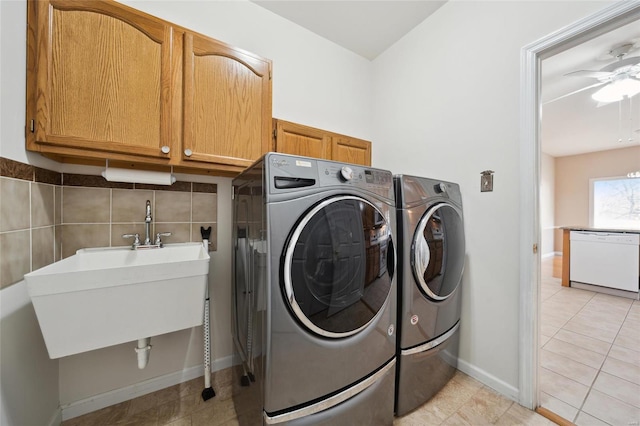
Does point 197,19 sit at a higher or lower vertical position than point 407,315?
higher

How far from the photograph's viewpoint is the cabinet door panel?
3.27 feet

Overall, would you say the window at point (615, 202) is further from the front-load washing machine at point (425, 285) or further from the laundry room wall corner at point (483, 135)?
the front-load washing machine at point (425, 285)

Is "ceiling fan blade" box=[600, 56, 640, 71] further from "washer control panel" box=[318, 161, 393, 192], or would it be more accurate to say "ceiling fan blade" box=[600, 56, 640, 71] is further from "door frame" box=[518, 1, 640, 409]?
"washer control panel" box=[318, 161, 393, 192]

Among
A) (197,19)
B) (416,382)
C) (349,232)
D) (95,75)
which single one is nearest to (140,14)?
(95,75)

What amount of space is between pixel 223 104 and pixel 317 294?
47.9 inches

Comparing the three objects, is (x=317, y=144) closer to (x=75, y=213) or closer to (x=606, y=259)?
(x=75, y=213)

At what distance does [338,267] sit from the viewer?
3.22 ft

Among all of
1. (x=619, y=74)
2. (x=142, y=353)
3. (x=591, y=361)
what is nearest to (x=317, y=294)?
(x=142, y=353)

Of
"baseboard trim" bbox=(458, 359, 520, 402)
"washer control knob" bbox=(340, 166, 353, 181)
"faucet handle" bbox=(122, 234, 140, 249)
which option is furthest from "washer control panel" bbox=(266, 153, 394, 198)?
"baseboard trim" bbox=(458, 359, 520, 402)

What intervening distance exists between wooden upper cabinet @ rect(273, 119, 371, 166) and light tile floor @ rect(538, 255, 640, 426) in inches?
79.8

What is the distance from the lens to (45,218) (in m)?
1.13

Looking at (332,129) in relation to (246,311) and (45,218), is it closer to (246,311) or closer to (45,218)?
(246,311)

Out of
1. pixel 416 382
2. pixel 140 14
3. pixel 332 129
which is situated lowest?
pixel 416 382

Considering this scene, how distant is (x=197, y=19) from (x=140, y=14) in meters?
0.57
